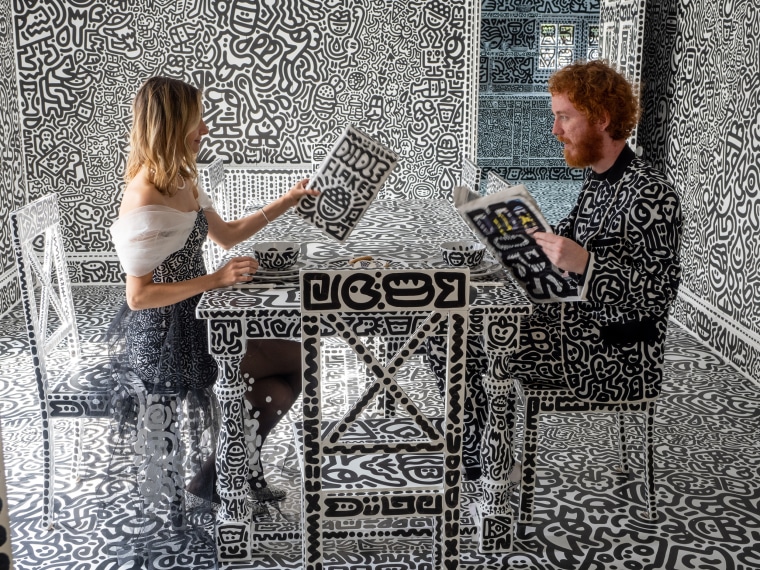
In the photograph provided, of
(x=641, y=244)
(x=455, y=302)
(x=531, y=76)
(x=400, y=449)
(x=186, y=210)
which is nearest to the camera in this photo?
(x=455, y=302)

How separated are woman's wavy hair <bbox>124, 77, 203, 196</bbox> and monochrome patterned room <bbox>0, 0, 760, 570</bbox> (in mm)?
400

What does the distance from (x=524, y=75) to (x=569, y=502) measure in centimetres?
782

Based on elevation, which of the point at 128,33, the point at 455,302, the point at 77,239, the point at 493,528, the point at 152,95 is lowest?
the point at 493,528

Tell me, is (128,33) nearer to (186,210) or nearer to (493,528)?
(186,210)

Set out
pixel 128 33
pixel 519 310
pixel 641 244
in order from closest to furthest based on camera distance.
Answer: pixel 519 310 < pixel 641 244 < pixel 128 33

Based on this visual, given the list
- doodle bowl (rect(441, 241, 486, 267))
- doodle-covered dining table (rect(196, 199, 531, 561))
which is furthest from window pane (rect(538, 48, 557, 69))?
doodle bowl (rect(441, 241, 486, 267))

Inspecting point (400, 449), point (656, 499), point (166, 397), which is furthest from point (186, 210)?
point (656, 499)

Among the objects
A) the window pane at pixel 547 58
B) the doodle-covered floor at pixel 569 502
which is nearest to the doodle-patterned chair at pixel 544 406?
the doodle-covered floor at pixel 569 502

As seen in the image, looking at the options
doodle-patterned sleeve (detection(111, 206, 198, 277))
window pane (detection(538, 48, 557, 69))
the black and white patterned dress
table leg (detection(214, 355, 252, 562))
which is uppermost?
window pane (detection(538, 48, 557, 69))

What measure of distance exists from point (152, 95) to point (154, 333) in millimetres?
647

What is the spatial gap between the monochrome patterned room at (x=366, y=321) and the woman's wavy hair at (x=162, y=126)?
1.31 feet

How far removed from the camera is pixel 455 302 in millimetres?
1607

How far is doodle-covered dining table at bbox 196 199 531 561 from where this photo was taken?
1921 mm

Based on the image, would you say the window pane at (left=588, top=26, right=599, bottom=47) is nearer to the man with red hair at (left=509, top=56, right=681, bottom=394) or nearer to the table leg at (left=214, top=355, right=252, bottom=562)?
the man with red hair at (left=509, top=56, right=681, bottom=394)
